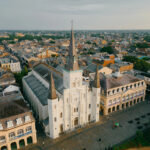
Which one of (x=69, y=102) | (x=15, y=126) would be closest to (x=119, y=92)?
(x=69, y=102)

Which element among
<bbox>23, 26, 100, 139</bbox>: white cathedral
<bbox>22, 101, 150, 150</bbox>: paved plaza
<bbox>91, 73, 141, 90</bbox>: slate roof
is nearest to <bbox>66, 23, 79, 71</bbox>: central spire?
<bbox>23, 26, 100, 139</bbox>: white cathedral

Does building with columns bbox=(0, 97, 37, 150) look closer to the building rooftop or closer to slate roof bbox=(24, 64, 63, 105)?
the building rooftop

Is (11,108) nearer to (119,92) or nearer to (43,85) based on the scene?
(43,85)

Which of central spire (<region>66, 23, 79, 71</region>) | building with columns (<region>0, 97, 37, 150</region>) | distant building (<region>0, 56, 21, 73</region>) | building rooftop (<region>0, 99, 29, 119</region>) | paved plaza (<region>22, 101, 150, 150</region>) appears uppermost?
central spire (<region>66, 23, 79, 71</region>)

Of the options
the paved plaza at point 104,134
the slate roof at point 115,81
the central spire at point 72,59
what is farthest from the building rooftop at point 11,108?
the slate roof at point 115,81

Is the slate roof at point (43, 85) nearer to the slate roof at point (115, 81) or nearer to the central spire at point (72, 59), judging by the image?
the central spire at point (72, 59)
